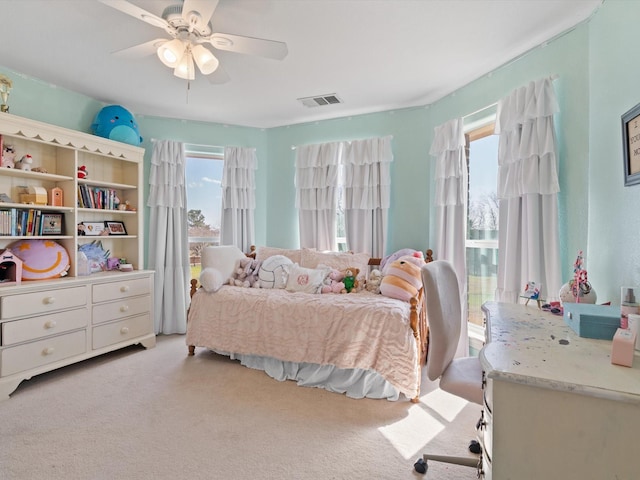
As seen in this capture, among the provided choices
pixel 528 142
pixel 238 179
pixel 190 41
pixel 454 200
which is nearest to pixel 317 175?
pixel 238 179

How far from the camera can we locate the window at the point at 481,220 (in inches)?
106

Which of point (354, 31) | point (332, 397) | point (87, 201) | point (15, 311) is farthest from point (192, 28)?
point (332, 397)

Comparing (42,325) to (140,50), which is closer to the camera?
(140,50)

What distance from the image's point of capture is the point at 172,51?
6.15ft

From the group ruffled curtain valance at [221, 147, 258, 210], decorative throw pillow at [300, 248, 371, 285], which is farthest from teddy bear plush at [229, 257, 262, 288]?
ruffled curtain valance at [221, 147, 258, 210]

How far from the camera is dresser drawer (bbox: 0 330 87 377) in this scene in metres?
2.26

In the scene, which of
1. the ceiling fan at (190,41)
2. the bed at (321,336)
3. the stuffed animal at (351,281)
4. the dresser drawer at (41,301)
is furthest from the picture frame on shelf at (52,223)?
the stuffed animal at (351,281)

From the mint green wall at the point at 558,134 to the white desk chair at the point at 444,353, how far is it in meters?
0.73

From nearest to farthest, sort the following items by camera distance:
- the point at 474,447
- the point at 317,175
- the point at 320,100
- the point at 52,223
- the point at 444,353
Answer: the point at 444,353, the point at 474,447, the point at 52,223, the point at 320,100, the point at 317,175

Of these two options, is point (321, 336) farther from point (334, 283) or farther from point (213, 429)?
point (213, 429)

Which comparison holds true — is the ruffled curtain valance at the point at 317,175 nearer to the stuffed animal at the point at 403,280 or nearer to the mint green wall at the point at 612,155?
the stuffed animal at the point at 403,280

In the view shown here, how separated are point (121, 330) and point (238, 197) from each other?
1840 millimetres

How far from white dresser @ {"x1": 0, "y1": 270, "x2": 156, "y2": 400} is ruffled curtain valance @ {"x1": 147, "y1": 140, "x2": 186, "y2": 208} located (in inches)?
34.2

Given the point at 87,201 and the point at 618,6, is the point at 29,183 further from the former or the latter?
the point at 618,6
